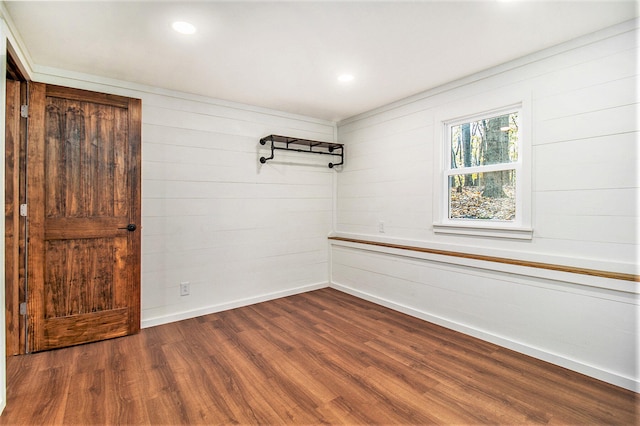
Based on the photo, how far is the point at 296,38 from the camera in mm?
2279

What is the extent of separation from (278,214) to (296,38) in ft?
7.16

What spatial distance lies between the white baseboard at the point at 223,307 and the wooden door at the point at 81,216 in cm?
23

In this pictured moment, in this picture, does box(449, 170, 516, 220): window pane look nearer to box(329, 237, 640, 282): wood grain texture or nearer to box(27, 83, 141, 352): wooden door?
box(329, 237, 640, 282): wood grain texture

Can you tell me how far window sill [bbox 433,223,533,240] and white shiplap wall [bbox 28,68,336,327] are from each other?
1750 mm

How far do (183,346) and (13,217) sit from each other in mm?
1636

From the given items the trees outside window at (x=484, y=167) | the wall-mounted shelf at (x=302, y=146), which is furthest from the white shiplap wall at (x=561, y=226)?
the wall-mounted shelf at (x=302, y=146)

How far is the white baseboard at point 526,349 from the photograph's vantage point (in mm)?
2086

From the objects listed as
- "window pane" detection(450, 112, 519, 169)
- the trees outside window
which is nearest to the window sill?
the trees outside window

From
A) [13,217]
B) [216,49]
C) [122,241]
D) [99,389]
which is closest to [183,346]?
[99,389]

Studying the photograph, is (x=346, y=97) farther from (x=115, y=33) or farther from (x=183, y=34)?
(x=115, y=33)

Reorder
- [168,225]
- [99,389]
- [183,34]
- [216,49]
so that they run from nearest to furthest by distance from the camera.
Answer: [99,389] < [183,34] < [216,49] < [168,225]

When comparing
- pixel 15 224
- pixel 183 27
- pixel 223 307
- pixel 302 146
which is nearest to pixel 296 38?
pixel 183 27

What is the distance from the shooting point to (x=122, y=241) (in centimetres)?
290

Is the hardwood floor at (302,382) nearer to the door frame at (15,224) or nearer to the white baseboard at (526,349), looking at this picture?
the white baseboard at (526,349)
